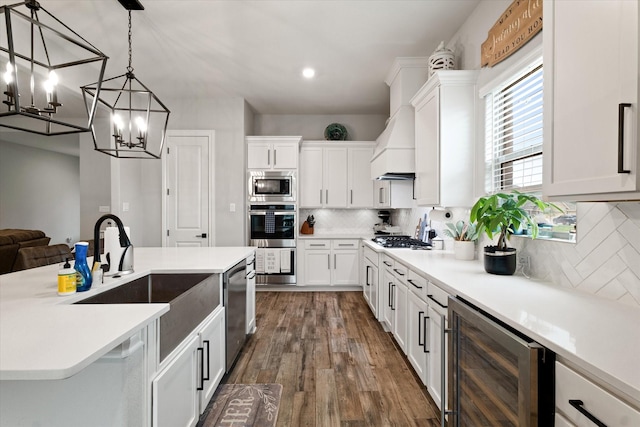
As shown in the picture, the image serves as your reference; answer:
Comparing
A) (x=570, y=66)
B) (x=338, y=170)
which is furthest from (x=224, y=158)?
(x=570, y=66)

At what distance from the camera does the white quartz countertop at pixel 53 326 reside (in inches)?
31.0

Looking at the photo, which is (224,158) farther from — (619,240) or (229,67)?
(619,240)

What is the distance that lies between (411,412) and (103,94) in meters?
4.74

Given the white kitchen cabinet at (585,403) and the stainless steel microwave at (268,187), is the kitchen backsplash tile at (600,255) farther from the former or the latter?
the stainless steel microwave at (268,187)

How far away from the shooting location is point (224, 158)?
479cm

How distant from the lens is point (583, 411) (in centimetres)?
85

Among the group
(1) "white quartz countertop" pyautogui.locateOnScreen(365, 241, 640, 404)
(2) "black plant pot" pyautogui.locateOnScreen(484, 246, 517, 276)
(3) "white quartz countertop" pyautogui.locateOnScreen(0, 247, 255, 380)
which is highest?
(2) "black plant pot" pyautogui.locateOnScreen(484, 246, 517, 276)

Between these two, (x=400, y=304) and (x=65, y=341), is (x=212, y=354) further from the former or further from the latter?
(x=400, y=304)

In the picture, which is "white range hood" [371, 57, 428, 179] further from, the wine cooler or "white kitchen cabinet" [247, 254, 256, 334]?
the wine cooler

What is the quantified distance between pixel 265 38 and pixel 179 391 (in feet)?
9.80

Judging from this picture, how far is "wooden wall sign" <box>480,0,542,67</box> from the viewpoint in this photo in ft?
6.03

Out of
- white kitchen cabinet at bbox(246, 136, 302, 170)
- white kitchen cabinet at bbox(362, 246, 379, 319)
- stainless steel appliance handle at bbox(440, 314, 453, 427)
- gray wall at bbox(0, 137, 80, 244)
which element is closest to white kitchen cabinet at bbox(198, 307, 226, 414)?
stainless steel appliance handle at bbox(440, 314, 453, 427)

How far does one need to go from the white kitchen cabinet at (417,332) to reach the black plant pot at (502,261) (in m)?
0.48

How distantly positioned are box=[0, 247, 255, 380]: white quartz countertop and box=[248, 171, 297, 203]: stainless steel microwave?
3.19 metres
